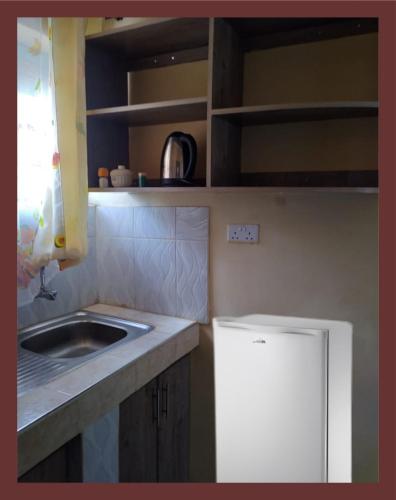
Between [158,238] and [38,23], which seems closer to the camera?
[38,23]

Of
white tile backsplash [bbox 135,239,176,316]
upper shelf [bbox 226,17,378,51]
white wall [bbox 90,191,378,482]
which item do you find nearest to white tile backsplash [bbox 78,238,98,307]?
white tile backsplash [bbox 135,239,176,316]

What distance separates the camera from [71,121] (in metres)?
1.27

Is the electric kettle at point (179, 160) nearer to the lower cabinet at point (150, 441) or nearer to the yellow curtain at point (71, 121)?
the yellow curtain at point (71, 121)

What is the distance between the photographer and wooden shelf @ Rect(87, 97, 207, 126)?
1326 mm

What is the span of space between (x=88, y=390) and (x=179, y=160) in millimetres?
840

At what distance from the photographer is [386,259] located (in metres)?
0.94

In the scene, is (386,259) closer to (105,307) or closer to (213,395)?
(213,395)

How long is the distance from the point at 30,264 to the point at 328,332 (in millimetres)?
1005

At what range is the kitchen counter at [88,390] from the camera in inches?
35.1

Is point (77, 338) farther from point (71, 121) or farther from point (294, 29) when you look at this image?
point (294, 29)

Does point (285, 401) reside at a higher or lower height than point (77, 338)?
lower

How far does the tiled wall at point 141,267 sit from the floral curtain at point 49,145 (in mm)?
332

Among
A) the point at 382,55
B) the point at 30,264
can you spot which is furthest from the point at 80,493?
the point at 382,55

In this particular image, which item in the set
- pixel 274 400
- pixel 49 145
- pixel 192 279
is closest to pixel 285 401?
pixel 274 400
